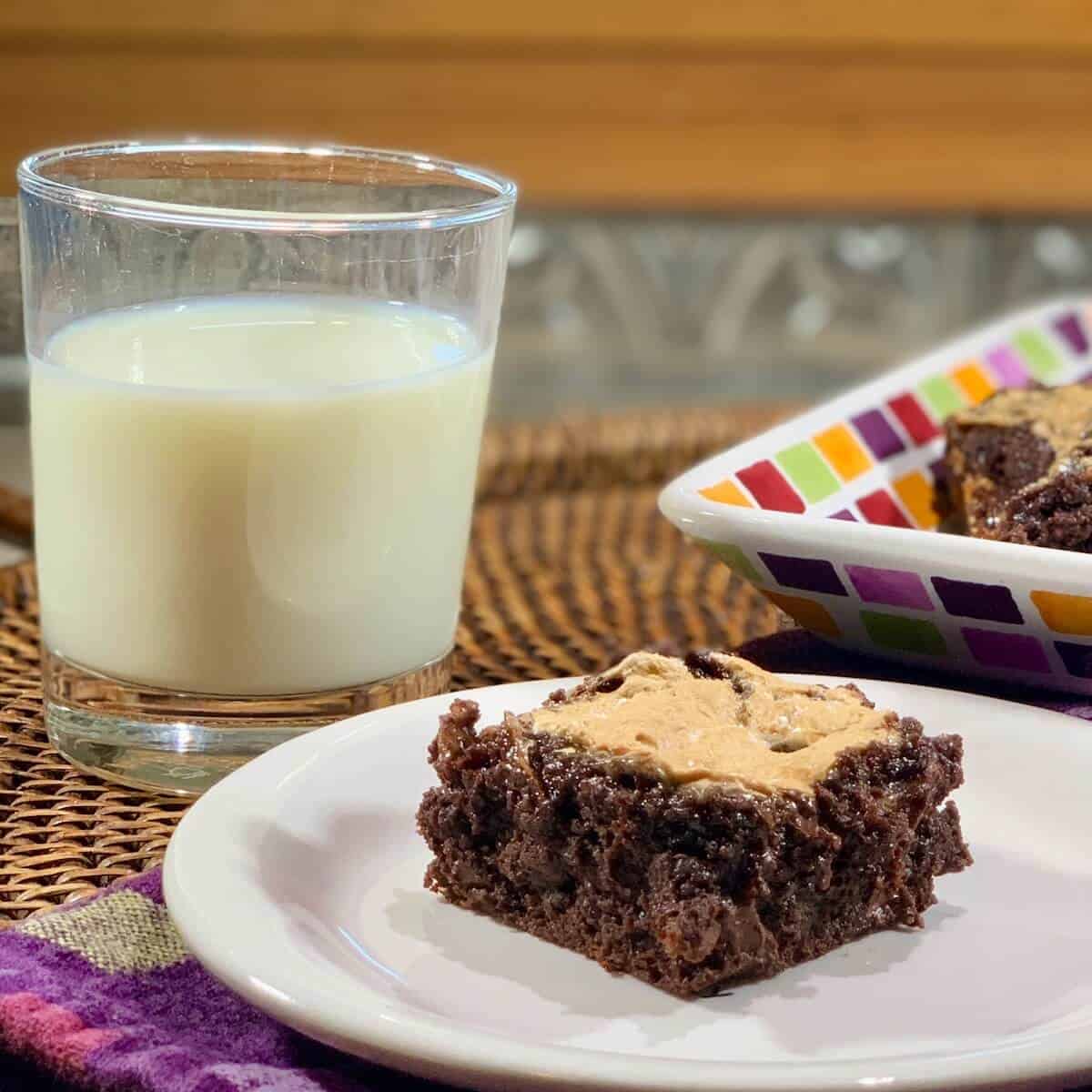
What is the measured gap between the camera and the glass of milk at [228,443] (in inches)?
36.4

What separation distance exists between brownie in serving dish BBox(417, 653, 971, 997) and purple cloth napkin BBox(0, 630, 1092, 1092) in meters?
0.11

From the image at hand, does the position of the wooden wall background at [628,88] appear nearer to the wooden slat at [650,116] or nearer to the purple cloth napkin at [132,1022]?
the wooden slat at [650,116]

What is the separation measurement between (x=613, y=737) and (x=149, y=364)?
331mm

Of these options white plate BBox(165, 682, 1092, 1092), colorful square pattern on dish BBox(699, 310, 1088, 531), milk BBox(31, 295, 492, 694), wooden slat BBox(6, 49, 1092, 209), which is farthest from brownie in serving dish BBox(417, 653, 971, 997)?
wooden slat BBox(6, 49, 1092, 209)

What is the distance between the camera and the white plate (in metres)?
0.63

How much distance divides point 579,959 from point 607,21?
2.33 m

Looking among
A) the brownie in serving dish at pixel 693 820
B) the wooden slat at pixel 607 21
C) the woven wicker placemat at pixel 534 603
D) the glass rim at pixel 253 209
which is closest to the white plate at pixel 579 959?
the brownie in serving dish at pixel 693 820

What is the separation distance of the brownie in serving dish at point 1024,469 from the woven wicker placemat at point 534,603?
6.2 inches

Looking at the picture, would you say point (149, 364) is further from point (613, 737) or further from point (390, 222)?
point (613, 737)

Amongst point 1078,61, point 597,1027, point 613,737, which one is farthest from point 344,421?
point 1078,61

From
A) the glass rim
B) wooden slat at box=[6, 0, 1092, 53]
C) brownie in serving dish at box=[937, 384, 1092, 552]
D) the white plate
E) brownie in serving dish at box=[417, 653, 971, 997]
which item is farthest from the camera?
wooden slat at box=[6, 0, 1092, 53]

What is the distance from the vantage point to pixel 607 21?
113 inches

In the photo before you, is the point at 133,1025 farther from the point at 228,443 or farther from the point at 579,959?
the point at 228,443

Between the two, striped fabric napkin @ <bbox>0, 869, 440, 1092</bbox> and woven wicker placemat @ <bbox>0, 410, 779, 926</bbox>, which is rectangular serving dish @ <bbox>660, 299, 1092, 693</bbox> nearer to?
woven wicker placemat @ <bbox>0, 410, 779, 926</bbox>
